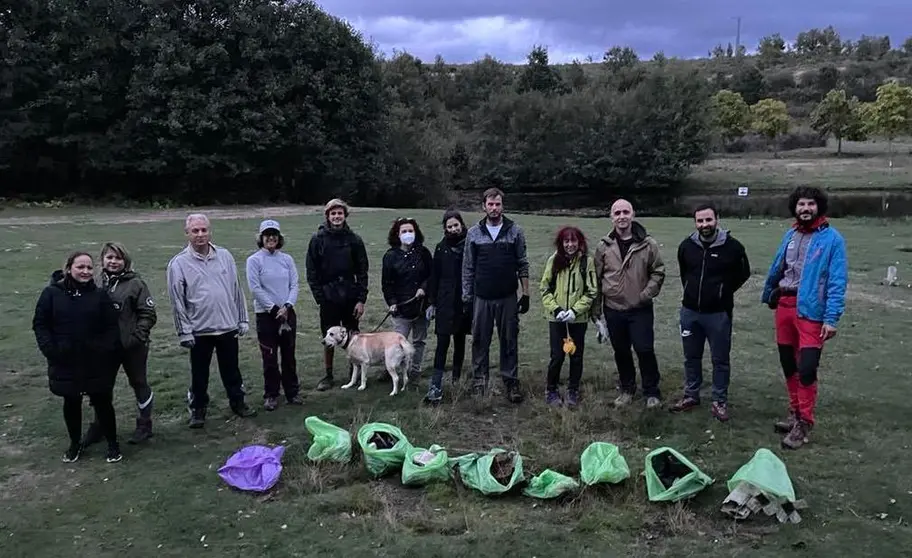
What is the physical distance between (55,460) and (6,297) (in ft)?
25.5

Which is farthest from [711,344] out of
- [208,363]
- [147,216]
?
[147,216]

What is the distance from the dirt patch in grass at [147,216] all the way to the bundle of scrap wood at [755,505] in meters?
23.7

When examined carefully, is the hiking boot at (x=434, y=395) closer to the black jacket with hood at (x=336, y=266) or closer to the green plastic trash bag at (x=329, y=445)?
the black jacket with hood at (x=336, y=266)

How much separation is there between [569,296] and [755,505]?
8.56ft

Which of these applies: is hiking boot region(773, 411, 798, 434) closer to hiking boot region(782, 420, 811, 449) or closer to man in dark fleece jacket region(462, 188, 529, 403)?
hiking boot region(782, 420, 811, 449)

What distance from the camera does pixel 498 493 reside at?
16.7 ft

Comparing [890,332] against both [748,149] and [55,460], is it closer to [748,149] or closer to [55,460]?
[55,460]

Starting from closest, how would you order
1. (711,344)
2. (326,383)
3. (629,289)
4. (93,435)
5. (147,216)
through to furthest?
1. (93,435)
2. (711,344)
3. (629,289)
4. (326,383)
5. (147,216)

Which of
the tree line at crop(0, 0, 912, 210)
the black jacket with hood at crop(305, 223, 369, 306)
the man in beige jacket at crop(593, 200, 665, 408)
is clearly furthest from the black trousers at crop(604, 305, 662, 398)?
the tree line at crop(0, 0, 912, 210)

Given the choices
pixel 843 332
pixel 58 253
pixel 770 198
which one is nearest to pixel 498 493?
pixel 843 332

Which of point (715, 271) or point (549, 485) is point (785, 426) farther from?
point (549, 485)

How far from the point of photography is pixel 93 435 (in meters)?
6.26

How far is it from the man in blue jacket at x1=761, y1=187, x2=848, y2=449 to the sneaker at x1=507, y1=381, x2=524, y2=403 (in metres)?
2.34

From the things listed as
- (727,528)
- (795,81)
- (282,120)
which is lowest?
(727,528)
